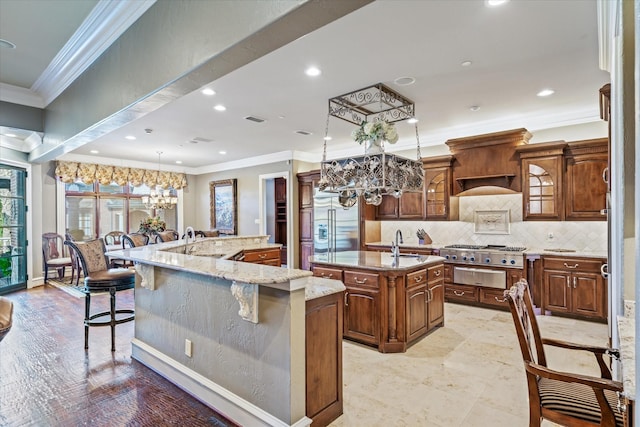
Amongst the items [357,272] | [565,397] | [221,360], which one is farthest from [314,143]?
[565,397]

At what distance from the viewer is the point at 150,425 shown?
2.19m

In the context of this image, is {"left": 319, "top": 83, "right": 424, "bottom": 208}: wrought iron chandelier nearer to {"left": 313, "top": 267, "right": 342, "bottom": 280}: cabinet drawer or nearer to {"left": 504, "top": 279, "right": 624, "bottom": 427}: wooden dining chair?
{"left": 313, "top": 267, "right": 342, "bottom": 280}: cabinet drawer

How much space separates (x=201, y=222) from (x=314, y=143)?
195 inches

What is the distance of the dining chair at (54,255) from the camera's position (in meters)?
6.55

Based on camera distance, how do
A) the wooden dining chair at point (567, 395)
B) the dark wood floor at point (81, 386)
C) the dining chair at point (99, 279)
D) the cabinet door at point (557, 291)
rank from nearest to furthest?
1. the wooden dining chair at point (567, 395)
2. the dark wood floor at point (81, 386)
3. the dining chair at point (99, 279)
4. the cabinet door at point (557, 291)

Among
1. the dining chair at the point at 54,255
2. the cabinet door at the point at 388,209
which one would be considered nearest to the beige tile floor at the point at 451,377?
the cabinet door at the point at 388,209

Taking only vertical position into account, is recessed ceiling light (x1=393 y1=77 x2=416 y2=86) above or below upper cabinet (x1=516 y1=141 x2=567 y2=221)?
above

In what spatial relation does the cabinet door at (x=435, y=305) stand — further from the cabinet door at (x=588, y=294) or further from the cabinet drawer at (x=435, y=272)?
the cabinet door at (x=588, y=294)

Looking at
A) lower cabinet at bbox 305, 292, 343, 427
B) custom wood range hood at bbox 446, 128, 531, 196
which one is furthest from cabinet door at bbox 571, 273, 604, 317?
lower cabinet at bbox 305, 292, 343, 427

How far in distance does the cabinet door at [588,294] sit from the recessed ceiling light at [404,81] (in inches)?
130

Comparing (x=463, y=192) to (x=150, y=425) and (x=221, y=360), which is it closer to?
(x=221, y=360)

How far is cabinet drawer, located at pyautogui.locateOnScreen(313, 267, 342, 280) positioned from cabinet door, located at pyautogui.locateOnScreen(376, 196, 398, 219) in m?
3.07

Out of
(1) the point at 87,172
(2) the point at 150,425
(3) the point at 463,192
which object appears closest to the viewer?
(2) the point at 150,425

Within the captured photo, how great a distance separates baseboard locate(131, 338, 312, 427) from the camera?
2.05 meters
